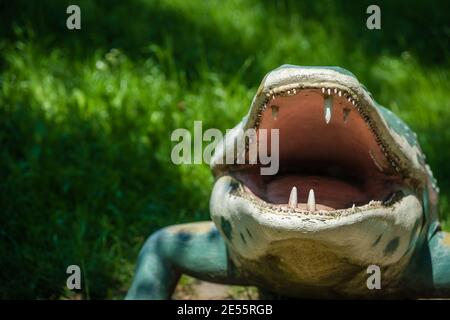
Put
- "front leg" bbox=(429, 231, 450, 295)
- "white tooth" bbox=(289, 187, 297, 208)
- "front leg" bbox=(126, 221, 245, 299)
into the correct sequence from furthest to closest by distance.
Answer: "front leg" bbox=(126, 221, 245, 299), "front leg" bbox=(429, 231, 450, 295), "white tooth" bbox=(289, 187, 297, 208)

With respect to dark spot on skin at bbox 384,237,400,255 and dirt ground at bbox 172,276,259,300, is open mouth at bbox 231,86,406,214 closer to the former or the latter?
dark spot on skin at bbox 384,237,400,255

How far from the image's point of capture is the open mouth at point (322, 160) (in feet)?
10.2

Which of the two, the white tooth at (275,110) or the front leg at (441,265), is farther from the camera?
the front leg at (441,265)

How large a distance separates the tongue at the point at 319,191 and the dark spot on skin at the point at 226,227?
7.4 inches

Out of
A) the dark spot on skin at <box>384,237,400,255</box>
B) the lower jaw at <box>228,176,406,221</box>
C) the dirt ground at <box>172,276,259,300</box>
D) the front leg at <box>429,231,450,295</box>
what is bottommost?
the dirt ground at <box>172,276,259,300</box>

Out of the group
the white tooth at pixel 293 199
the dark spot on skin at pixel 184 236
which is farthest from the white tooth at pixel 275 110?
the dark spot on skin at pixel 184 236

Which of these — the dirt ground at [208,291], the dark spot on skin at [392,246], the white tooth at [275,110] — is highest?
the white tooth at [275,110]

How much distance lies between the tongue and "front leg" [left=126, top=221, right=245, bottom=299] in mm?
576

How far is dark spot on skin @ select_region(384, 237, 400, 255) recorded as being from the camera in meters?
3.24

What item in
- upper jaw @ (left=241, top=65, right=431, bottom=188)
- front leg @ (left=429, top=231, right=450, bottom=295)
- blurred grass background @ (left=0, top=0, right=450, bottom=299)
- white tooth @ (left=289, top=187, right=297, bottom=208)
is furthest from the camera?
blurred grass background @ (left=0, top=0, right=450, bottom=299)

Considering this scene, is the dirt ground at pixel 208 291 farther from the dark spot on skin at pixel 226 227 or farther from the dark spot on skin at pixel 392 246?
the dark spot on skin at pixel 392 246

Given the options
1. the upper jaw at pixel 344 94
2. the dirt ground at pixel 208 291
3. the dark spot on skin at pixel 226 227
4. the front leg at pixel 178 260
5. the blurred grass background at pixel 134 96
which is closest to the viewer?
the upper jaw at pixel 344 94

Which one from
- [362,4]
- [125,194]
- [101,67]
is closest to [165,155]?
[125,194]

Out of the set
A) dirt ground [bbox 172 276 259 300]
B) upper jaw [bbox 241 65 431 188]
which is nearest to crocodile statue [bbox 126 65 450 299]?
upper jaw [bbox 241 65 431 188]
